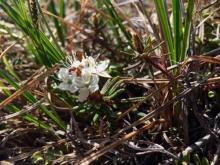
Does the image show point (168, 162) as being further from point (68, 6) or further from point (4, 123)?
point (68, 6)

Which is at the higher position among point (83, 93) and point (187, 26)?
point (187, 26)

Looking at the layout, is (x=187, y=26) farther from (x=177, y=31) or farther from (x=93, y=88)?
(x=93, y=88)

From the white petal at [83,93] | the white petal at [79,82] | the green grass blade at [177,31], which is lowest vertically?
the white petal at [83,93]

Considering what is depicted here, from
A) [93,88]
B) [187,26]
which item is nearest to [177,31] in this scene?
[187,26]

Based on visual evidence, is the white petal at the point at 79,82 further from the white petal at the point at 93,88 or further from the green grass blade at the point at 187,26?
the green grass blade at the point at 187,26

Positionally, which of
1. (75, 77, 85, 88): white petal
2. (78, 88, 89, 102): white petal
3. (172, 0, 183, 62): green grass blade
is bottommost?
(78, 88, 89, 102): white petal

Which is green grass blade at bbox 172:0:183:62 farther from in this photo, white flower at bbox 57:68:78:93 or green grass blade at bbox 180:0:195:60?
white flower at bbox 57:68:78:93

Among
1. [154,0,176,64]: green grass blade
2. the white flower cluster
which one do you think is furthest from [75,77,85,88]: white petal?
[154,0,176,64]: green grass blade

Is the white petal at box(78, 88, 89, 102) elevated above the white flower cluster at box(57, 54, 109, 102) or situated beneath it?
situated beneath

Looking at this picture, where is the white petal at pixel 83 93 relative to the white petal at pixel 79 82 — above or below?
below

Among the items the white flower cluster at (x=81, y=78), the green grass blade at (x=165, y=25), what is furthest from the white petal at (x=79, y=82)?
the green grass blade at (x=165, y=25)

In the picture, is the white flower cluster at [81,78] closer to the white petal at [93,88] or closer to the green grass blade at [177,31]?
the white petal at [93,88]
